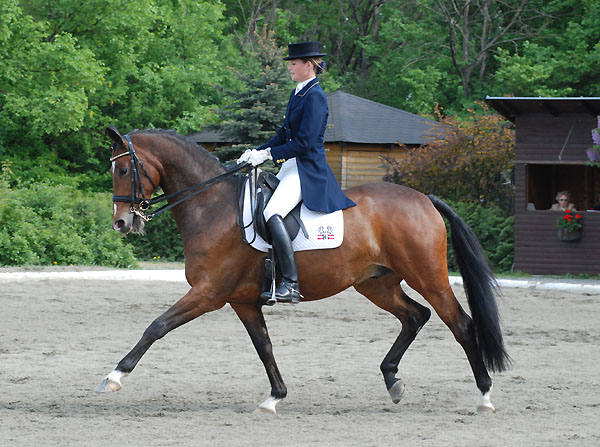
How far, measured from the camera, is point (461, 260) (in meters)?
8.12

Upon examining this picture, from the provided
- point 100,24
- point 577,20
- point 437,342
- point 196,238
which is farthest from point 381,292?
point 577,20

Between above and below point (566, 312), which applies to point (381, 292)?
above

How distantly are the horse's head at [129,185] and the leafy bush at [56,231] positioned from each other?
12.1 metres

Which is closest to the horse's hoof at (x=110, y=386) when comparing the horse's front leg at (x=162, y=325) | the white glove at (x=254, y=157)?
the horse's front leg at (x=162, y=325)

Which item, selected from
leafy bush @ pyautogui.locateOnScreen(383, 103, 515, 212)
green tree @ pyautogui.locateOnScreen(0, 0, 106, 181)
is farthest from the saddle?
green tree @ pyautogui.locateOnScreen(0, 0, 106, 181)

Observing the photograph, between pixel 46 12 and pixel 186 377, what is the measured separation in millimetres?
25064

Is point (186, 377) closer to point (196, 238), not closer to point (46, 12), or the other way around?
point (196, 238)

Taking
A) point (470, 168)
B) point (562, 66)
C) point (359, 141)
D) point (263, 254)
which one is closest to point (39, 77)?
point (359, 141)

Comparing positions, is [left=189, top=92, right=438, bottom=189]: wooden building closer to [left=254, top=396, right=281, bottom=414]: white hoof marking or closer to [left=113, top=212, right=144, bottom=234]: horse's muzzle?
[left=113, top=212, right=144, bottom=234]: horse's muzzle

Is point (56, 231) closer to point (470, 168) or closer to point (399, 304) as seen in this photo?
point (470, 168)

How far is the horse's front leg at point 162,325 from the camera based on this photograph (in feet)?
22.8

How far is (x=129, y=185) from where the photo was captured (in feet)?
24.3

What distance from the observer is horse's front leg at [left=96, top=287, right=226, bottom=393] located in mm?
6961

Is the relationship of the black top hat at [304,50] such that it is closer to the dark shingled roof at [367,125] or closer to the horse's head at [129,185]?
the horse's head at [129,185]
